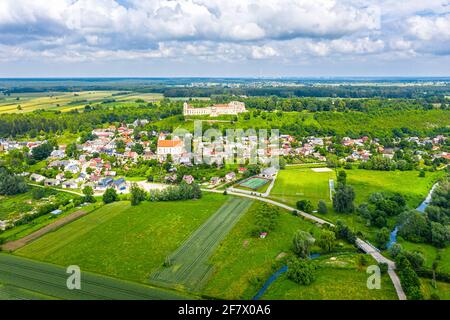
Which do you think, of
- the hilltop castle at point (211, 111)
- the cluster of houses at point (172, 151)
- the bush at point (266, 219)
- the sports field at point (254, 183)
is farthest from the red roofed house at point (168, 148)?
the hilltop castle at point (211, 111)

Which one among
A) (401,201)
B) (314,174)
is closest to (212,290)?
(401,201)

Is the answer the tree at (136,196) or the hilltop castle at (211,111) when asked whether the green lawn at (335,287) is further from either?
the hilltop castle at (211,111)

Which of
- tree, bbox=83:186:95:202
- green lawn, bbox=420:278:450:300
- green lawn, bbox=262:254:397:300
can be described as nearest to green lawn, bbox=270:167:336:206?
green lawn, bbox=262:254:397:300

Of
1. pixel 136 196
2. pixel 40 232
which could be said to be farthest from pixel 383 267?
pixel 40 232

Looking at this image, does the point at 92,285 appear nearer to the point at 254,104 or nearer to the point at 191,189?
the point at 191,189

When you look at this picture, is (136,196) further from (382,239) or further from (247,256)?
(382,239)

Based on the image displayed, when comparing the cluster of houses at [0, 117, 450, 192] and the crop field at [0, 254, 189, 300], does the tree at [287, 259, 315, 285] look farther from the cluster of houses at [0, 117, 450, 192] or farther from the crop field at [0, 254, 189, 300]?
the cluster of houses at [0, 117, 450, 192]
